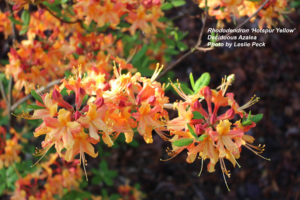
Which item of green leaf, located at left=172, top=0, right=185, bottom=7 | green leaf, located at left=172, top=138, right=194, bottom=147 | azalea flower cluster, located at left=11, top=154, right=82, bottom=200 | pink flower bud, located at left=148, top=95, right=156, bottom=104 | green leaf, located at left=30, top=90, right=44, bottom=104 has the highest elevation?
green leaf, located at left=172, top=0, right=185, bottom=7

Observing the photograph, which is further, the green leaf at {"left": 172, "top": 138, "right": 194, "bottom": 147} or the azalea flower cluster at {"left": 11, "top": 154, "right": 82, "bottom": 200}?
the azalea flower cluster at {"left": 11, "top": 154, "right": 82, "bottom": 200}

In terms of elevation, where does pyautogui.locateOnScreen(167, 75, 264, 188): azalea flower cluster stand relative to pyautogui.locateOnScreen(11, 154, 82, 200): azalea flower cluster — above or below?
above

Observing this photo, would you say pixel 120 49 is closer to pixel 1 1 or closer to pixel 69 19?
pixel 69 19

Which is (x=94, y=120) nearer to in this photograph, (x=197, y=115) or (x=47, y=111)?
(x=47, y=111)

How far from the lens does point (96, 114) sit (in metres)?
1.25

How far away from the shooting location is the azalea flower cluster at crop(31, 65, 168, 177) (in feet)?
4.12

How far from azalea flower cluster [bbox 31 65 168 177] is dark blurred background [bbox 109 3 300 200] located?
6.07 feet

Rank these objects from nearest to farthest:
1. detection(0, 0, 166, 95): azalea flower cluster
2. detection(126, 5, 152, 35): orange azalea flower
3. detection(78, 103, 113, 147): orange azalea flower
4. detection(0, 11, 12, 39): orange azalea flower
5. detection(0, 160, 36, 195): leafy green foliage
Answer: detection(78, 103, 113, 147): orange azalea flower → detection(0, 0, 166, 95): azalea flower cluster → detection(126, 5, 152, 35): orange azalea flower → detection(0, 160, 36, 195): leafy green foliage → detection(0, 11, 12, 39): orange azalea flower

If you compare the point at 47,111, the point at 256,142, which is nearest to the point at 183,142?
the point at 47,111

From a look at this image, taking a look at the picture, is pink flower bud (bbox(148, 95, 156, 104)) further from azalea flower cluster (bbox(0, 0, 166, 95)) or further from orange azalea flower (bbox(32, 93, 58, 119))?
azalea flower cluster (bbox(0, 0, 166, 95))

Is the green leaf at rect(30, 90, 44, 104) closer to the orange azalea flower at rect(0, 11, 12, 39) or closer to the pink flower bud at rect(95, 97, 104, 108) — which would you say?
the pink flower bud at rect(95, 97, 104, 108)

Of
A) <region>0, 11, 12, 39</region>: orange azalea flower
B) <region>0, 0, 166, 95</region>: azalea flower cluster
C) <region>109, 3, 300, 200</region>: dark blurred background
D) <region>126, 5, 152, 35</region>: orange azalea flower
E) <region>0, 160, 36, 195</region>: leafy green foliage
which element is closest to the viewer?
<region>0, 0, 166, 95</region>: azalea flower cluster

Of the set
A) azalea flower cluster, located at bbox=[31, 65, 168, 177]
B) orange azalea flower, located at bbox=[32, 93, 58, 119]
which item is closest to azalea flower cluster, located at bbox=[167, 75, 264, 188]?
azalea flower cluster, located at bbox=[31, 65, 168, 177]

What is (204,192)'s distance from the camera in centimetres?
379
